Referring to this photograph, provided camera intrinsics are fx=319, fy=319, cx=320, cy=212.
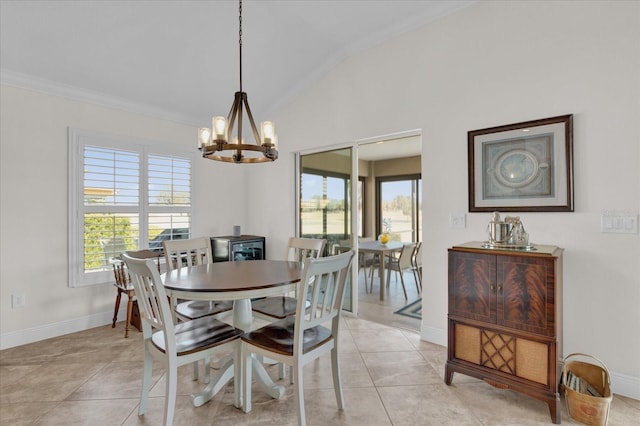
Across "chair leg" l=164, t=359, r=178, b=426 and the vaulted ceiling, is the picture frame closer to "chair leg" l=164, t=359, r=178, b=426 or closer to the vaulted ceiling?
the vaulted ceiling

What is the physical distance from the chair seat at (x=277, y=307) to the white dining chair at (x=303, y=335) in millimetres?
133

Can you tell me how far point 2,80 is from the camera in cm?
285

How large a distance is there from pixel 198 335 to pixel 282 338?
52 centimetres

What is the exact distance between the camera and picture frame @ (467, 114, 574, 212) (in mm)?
2332

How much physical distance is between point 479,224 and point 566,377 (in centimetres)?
120

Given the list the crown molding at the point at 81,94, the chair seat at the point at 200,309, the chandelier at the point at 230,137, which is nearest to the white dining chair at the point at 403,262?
the chair seat at the point at 200,309

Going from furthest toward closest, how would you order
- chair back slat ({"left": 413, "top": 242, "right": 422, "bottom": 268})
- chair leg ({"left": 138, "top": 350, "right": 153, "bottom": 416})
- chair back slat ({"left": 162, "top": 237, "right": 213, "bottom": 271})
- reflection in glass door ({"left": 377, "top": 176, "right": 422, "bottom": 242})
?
reflection in glass door ({"left": 377, "top": 176, "right": 422, "bottom": 242}) < chair back slat ({"left": 413, "top": 242, "right": 422, "bottom": 268}) < chair back slat ({"left": 162, "top": 237, "right": 213, "bottom": 271}) < chair leg ({"left": 138, "top": 350, "right": 153, "bottom": 416})

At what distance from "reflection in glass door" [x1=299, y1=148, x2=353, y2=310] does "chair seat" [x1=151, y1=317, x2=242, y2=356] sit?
6.60 feet

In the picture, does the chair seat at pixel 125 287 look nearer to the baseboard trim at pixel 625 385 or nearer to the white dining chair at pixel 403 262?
the white dining chair at pixel 403 262

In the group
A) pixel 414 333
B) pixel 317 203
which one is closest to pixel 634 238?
pixel 414 333

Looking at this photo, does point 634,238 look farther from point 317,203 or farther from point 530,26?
point 317,203

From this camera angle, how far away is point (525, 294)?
2.01 metres

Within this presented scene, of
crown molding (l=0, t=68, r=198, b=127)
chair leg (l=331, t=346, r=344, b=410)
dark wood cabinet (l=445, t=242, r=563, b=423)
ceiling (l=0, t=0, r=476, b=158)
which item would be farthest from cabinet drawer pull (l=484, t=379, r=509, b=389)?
crown molding (l=0, t=68, r=198, b=127)

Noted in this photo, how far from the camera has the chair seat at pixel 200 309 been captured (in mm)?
2301
